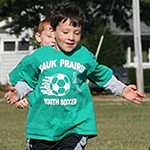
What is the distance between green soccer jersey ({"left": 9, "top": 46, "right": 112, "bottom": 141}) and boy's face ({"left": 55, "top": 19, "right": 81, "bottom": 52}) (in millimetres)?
130

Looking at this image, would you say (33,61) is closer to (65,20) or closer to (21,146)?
(65,20)

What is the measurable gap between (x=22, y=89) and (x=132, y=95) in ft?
3.30

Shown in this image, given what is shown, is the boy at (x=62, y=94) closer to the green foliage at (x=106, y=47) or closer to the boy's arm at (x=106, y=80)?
the boy's arm at (x=106, y=80)

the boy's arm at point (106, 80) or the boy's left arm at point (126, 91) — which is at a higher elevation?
the boy's arm at point (106, 80)

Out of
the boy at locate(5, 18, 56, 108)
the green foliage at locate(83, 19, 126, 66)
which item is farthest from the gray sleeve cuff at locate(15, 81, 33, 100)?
the green foliage at locate(83, 19, 126, 66)

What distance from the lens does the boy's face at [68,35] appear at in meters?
6.48

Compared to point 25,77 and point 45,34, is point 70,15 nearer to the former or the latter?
point 25,77

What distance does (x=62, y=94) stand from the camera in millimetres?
6594

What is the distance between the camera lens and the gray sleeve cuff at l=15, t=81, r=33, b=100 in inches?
266

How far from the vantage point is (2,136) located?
1450 cm

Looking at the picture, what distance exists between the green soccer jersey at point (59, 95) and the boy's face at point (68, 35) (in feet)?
0.43

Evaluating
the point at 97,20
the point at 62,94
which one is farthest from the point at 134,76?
the point at 62,94

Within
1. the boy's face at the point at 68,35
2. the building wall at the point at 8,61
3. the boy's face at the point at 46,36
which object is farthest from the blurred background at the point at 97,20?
the boy's face at the point at 68,35

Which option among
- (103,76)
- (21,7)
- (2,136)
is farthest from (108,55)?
(103,76)
